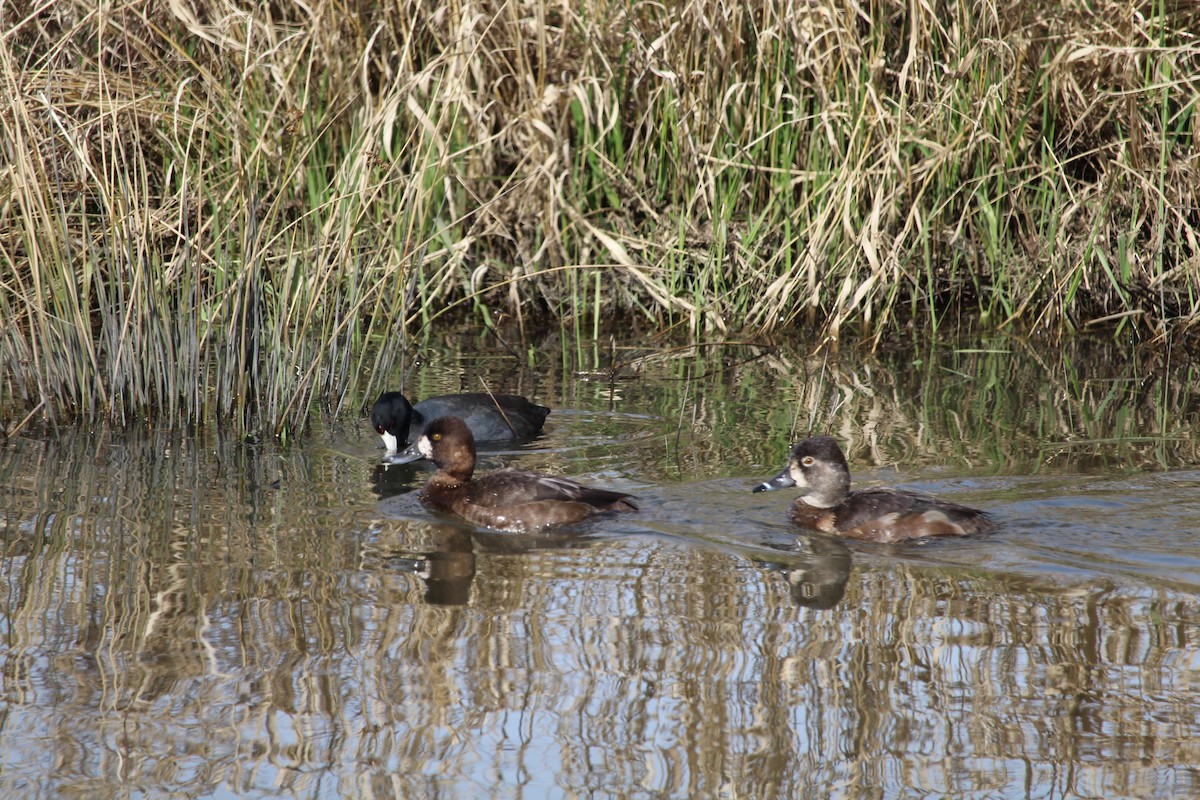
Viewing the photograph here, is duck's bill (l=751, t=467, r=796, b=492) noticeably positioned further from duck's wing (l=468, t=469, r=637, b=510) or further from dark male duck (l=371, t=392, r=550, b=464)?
dark male duck (l=371, t=392, r=550, b=464)

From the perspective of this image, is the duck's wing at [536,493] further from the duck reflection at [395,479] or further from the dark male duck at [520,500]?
the duck reflection at [395,479]

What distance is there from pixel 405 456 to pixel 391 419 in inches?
19.3

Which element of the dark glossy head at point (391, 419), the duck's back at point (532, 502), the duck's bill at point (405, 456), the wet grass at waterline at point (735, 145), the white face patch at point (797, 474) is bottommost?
the duck's back at point (532, 502)

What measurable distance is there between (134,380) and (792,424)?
3.40 metres

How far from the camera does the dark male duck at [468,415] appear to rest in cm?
766

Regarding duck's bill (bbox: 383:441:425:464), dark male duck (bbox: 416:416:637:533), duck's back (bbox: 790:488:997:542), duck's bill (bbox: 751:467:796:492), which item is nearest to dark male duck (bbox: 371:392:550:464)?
duck's bill (bbox: 383:441:425:464)

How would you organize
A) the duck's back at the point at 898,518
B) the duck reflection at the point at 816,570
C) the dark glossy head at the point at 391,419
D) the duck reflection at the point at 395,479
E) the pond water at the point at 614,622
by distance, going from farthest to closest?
the dark glossy head at the point at 391,419
the duck reflection at the point at 395,479
the duck's back at the point at 898,518
the duck reflection at the point at 816,570
the pond water at the point at 614,622

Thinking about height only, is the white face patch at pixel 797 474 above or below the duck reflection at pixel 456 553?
above

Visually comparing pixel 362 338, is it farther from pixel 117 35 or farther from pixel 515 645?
pixel 515 645

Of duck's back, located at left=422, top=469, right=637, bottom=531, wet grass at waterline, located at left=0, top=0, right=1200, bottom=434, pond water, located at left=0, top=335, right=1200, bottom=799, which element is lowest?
pond water, located at left=0, top=335, right=1200, bottom=799

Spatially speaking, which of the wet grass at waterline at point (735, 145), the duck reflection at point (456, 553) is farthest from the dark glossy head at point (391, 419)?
the duck reflection at point (456, 553)

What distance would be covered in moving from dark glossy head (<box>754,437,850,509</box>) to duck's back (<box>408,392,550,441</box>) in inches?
78.5

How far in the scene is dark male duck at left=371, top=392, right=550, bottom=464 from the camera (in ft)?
25.1

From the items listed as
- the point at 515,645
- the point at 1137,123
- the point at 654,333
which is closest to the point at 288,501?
the point at 515,645
